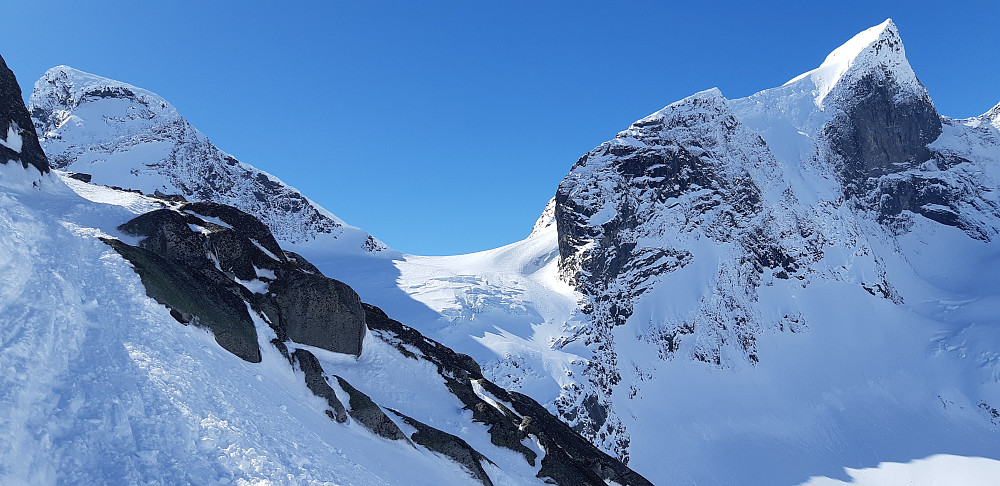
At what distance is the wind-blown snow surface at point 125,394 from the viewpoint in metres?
10.6

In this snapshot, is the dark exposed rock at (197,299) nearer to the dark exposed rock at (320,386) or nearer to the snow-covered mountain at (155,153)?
the dark exposed rock at (320,386)

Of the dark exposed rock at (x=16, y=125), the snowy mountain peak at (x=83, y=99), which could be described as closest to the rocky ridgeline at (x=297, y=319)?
the dark exposed rock at (x=16, y=125)

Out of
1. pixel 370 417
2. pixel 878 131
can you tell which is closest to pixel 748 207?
pixel 878 131

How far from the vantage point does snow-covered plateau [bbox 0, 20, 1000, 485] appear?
13.7m

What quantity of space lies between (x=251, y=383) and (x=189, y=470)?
21.1ft

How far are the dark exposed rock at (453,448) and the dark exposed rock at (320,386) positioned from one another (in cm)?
391

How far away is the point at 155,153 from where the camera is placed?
11719 cm

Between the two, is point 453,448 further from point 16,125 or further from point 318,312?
point 16,125

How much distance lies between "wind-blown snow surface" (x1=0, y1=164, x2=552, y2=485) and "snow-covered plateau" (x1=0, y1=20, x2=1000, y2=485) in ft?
0.24

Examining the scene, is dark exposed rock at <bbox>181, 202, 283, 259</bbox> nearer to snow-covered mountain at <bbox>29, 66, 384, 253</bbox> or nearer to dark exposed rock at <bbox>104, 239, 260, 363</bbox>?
dark exposed rock at <bbox>104, 239, 260, 363</bbox>

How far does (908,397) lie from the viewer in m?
96.7

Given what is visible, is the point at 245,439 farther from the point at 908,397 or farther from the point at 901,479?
the point at 908,397

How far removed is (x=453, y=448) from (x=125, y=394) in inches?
554

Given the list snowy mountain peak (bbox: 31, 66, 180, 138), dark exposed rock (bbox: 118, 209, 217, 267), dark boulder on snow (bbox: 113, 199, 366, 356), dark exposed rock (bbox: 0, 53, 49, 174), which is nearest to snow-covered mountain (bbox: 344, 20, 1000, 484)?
dark boulder on snow (bbox: 113, 199, 366, 356)
